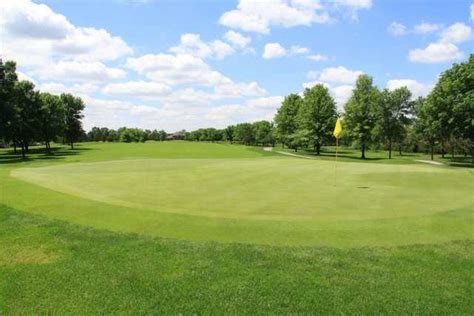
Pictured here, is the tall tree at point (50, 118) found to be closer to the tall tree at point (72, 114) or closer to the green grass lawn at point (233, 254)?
the tall tree at point (72, 114)

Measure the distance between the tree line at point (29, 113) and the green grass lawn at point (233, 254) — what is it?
3619 cm

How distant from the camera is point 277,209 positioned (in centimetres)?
1292

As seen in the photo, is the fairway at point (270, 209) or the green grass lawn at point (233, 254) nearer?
the green grass lawn at point (233, 254)

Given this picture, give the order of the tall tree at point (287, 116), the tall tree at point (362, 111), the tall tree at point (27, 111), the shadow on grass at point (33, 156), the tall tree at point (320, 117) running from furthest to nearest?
the tall tree at point (287, 116) < the tall tree at point (320, 117) < the tall tree at point (362, 111) < the tall tree at point (27, 111) < the shadow on grass at point (33, 156)

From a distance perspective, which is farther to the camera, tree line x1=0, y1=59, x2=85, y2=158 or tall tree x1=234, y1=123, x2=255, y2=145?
tall tree x1=234, y1=123, x2=255, y2=145

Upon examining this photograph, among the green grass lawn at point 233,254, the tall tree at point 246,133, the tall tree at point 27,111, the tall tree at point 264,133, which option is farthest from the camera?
the tall tree at point 246,133

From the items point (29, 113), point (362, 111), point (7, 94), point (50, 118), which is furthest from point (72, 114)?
point (362, 111)

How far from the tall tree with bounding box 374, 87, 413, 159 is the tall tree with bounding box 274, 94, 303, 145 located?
62.9 feet

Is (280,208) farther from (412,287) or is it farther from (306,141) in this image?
(306,141)

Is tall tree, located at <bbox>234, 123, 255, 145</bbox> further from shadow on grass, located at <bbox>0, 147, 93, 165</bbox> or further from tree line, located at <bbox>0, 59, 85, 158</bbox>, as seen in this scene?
shadow on grass, located at <bbox>0, 147, 93, 165</bbox>

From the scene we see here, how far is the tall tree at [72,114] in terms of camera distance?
280 feet

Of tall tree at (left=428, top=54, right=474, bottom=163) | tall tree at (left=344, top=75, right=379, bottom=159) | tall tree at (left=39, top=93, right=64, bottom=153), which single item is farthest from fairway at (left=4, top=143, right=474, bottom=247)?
tall tree at (left=39, top=93, right=64, bottom=153)

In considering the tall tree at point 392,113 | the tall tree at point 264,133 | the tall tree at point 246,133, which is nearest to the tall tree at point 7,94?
the tall tree at point 392,113

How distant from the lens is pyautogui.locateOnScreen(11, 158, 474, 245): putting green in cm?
985
